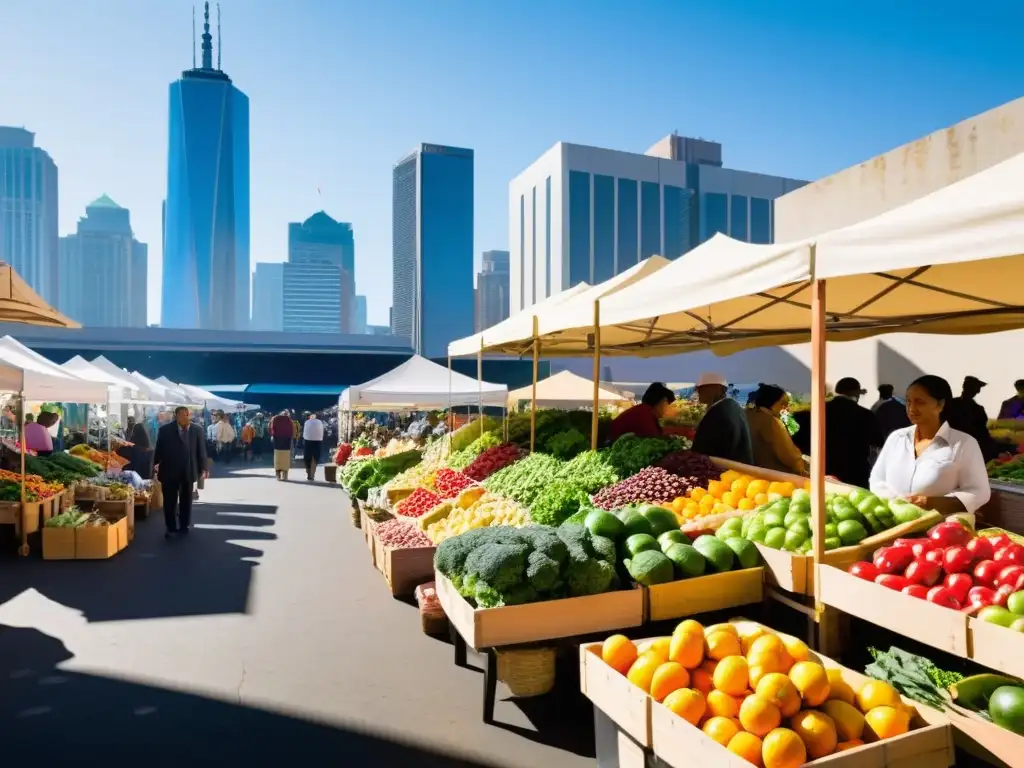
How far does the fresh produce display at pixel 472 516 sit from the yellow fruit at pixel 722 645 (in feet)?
A: 9.12

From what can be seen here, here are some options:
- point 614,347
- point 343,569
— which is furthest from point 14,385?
point 614,347

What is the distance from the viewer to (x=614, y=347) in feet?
39.4

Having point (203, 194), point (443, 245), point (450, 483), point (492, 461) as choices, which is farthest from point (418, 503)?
point (443, 245)

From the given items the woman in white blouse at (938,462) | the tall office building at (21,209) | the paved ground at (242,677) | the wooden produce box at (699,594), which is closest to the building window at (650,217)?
the paved ground at (242,677)

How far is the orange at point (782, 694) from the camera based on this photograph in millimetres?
2549

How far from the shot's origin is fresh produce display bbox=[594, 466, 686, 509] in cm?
528

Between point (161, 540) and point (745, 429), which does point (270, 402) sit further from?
point (745, 429)

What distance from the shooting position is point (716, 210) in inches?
5251

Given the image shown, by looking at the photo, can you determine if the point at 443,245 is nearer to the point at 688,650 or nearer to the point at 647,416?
the point at 647,416

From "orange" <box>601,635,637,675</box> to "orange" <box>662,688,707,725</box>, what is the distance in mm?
389

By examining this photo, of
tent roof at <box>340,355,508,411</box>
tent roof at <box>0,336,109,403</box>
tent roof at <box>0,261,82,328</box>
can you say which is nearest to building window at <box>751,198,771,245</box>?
tent roof at <box>340,355,508,411</box>

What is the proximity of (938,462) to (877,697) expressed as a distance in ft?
6.32

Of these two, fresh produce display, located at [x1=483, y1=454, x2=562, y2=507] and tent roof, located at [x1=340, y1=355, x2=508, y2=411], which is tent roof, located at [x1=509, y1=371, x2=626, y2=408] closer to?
tent roof, located at [x1=340, y1=355, x2=508, y2=411]

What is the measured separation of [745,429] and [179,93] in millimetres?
157292
